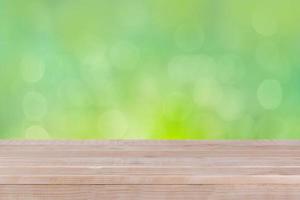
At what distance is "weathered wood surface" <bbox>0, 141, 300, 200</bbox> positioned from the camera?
1.28 m

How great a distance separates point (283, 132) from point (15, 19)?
0.94 meters

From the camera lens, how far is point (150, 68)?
192cm

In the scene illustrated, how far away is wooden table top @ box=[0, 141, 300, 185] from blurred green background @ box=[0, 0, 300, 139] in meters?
0.19

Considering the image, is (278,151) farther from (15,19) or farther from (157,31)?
(15,19)

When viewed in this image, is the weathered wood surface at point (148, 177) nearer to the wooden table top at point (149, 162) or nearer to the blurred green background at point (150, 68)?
the wooden table top at point (149, 162)

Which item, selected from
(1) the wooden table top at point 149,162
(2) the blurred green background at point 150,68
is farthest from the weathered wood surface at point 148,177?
(2) the blurred green background at point 150,68

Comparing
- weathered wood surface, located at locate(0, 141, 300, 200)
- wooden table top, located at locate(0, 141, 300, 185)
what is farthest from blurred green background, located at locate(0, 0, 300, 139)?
weathered wood surface, located at locate(0, 141, 300, 200)

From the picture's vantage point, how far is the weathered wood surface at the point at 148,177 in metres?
1.28

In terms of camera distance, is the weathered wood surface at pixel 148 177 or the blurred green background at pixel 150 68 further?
the blurred green background at pixel 150 68

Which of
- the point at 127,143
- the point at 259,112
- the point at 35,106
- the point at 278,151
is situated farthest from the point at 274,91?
the point at 35,106

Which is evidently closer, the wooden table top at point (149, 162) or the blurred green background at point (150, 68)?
the wooden table top at point (149, 162)

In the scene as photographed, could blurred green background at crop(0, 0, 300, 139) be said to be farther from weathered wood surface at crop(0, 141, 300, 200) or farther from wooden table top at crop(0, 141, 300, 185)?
weathered wood surface at crop(0, 141, 300, 200)

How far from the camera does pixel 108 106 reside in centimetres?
194

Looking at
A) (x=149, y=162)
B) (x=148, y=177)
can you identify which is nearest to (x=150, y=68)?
(x=149, y=162)
